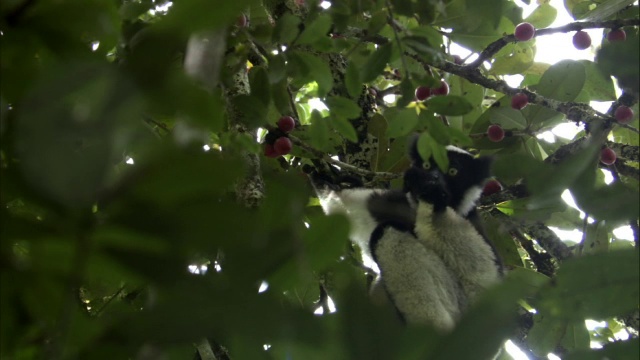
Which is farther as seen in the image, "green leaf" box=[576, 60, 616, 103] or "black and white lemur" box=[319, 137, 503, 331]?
"green leaf" box=[576, 60, 616, 103]

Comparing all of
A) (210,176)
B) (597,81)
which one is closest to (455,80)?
(597,81)

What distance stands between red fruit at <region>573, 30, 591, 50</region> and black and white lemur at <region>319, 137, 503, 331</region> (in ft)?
2.97

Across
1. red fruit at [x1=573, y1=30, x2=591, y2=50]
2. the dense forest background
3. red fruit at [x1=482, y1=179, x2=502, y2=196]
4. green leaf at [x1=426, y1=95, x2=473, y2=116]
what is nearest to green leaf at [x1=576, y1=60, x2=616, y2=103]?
red fruit at [x1=573, y1=30, x2=591, y2=50]

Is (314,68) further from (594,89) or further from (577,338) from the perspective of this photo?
(594,89)

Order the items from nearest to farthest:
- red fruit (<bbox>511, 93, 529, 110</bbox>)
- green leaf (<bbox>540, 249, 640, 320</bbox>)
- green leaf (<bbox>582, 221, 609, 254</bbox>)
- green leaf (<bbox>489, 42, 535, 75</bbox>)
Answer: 1. green leaf (<bbox>540, 249, 640, 320</bbox>)
2. green leaf (<bbox>582, 221, 609, 254</bbox>)
3. red fruit (<bbox>511, 93, 529, 110</bbox>)
4. green leaf (<bbox>489, 42, 535, 75</bbox>)

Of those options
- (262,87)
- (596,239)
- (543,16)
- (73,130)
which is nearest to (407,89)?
(262,87)

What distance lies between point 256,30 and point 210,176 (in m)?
2.33

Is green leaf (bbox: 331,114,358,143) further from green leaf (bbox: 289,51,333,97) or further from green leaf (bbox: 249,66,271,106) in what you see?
green leaf (bbox: 249,66,271,106)

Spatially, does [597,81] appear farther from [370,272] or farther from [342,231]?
[342,231]

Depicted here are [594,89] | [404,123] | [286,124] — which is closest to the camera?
[404,123]

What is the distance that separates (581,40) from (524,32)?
0.50 meters

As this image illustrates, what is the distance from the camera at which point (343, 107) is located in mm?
2604

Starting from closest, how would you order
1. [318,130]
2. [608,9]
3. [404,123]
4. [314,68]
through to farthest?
[314,68]
[404,123]
[318,130]
[608,9]

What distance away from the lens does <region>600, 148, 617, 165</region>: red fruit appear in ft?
11.3
